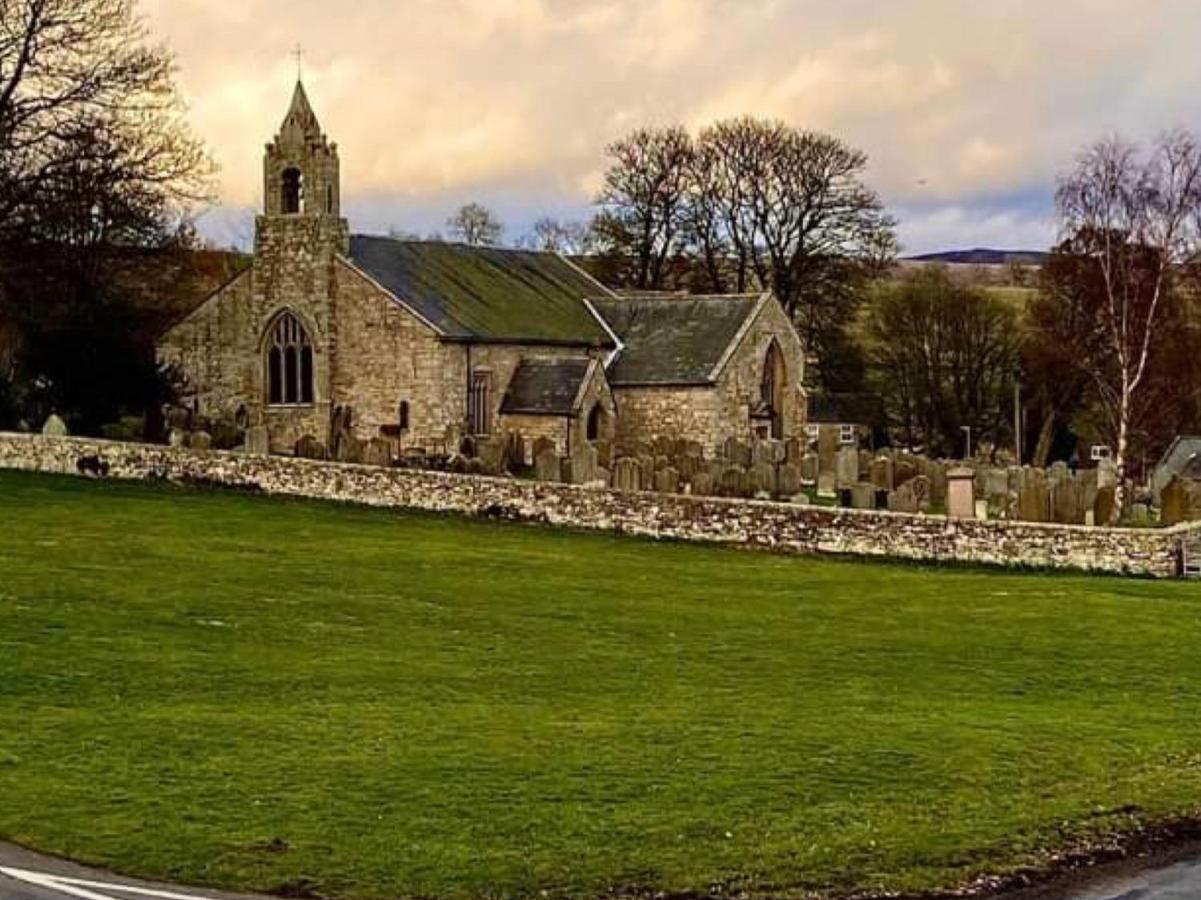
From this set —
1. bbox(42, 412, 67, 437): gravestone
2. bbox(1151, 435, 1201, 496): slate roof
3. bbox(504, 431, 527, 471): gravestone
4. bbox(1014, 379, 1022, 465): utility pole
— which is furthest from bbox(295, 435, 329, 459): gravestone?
bbox(1014, 379, 1022, 465): utility pole

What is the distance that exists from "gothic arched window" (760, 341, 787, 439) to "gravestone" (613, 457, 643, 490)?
2022 cm

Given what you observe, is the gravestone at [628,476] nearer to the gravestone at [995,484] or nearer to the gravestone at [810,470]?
the gravestone at [995,484]

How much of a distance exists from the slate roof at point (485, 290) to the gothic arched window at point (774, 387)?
5247 mm

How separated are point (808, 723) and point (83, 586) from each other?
38.1 ft

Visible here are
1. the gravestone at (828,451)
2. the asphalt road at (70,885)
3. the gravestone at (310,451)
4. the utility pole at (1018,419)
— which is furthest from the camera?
the utility pole at (1018,419)

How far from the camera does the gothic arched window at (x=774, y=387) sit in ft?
188

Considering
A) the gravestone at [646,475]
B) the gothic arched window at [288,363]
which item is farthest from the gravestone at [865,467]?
the gothic arched window at [288,363]

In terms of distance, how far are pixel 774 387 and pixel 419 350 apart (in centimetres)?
1266

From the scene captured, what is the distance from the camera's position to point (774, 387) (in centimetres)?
5794

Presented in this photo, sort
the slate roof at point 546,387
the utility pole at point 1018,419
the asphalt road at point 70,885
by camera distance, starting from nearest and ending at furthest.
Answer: the asphalt road at point 70,885 < the slate roof at point 546,387 < the utility pole at point 1018,419

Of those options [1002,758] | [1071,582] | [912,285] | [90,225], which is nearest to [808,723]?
[1002,758]

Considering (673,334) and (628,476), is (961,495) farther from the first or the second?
(673,334)

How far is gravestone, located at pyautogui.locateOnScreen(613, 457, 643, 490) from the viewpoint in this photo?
36.9 metres

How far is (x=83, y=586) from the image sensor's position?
24172mm
